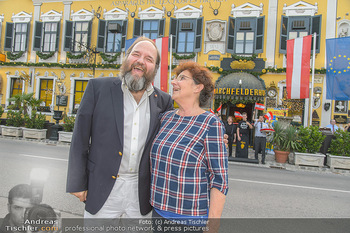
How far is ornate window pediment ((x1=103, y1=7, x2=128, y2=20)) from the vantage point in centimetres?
1587

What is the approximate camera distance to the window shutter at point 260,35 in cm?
1355

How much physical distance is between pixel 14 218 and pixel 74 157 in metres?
0.66

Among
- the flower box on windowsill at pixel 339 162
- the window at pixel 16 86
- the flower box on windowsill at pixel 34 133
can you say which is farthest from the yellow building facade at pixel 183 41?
the flower box on windowsill at pixel 339 162

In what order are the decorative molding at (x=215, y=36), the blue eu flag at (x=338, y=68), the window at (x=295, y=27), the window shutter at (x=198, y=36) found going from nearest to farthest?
1. the blue eu flag at (x=338, y=68)
2. the window at (x=295, y=27)
3. the decorative molding at (x=215, y=36)
4. the window shutter at (x=198, y=36)

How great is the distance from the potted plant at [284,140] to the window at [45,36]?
1546 centimetres

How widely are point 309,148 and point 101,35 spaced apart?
547 inches

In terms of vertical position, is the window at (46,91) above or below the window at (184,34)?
below

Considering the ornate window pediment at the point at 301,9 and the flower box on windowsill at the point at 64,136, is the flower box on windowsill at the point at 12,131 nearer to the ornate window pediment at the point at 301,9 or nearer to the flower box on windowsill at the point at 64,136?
the flower box on windowsill at the point at 64,136

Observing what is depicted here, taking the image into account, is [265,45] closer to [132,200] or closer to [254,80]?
[254,80]

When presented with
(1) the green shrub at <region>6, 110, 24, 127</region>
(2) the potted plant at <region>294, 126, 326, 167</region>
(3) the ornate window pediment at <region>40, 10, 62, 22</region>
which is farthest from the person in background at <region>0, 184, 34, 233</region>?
(3) the ornate window pediment at <region>40, 10, 62, 22</region>

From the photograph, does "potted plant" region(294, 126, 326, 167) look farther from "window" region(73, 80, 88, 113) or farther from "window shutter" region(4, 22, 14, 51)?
"window shutter" region(4, 22, 14, 51)

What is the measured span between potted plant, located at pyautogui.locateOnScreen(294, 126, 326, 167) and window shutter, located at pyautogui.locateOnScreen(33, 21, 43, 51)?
1736 centimetres

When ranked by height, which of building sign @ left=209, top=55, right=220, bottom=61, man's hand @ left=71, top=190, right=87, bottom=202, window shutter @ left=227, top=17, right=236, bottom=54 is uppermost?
window shutter @ left=227, top=17, right=236, bottom=54

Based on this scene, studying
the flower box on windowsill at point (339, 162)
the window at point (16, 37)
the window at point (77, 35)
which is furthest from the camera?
the window at point (16, 37)
